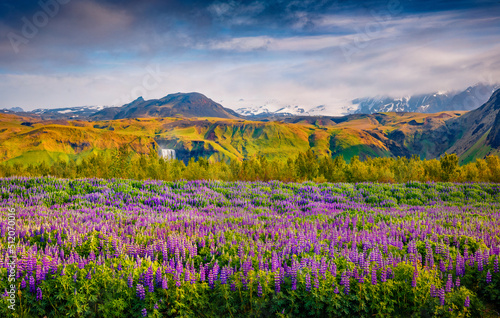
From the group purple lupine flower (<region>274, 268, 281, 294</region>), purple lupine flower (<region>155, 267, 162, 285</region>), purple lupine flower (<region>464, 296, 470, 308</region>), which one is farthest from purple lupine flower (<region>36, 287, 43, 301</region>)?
purple lupine flower (<region>464, 296, 470, 308</region>)

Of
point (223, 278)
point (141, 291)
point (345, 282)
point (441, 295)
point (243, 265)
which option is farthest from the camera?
point (243, 265)

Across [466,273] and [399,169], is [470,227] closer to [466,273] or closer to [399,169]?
[466,273]

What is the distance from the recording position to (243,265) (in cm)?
571

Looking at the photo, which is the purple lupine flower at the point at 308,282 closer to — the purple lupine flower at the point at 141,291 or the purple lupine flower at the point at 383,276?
the purple lupine flower at the point at 383,276

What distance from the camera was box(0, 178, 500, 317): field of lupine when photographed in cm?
501

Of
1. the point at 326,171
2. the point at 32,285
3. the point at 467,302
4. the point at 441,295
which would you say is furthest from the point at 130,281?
the point at 326,171

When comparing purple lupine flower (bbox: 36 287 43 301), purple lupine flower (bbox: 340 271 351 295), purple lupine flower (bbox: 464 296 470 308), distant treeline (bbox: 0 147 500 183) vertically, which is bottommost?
distant treeline (bbox: 0 147 500 183)

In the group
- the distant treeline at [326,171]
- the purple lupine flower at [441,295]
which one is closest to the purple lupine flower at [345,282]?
the purple lupine flower at [441,295]

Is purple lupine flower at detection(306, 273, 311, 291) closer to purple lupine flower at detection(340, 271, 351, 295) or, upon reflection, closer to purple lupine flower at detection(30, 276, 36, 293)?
purple lupine flower at detection(340, 271, 351, 295)

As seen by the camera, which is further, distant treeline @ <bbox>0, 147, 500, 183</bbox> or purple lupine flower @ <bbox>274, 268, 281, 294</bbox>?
distant treeline @ <bbox>0, 147, 500, 183</bbox>

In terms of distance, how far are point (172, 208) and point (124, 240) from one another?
470 centimetres

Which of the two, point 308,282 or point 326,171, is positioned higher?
point 308,282

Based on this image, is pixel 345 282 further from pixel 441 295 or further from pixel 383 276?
pixel 441 295

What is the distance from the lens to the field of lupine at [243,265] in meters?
5.01
